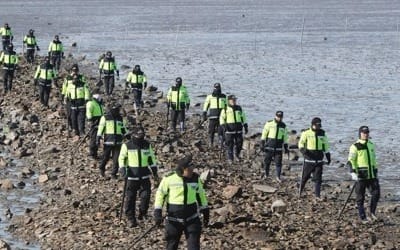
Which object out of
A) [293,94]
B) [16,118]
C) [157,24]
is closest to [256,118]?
[293,94]

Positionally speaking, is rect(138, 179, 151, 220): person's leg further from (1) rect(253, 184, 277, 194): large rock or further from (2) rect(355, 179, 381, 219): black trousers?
(2) rect(355, 179, 381, 219): black trousers

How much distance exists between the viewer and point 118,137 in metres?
23.2

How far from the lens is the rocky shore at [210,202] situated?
18.3m

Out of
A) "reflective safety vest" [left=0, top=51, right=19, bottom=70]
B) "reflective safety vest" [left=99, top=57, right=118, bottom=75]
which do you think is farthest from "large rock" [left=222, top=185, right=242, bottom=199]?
"reflective safety vest" [left=0, top=51, right=19, bottom=70]

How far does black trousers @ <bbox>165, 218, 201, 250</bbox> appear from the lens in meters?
15.1

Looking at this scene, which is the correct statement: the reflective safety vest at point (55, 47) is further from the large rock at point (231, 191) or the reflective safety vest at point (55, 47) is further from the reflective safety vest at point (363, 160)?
the reflective safety vest at point (363, 160)

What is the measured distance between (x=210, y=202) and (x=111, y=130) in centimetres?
405

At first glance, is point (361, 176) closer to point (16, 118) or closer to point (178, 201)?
point (178, 201)

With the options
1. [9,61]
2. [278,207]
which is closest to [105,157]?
[278,207]

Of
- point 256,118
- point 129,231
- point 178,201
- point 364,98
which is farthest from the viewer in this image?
point 364,98

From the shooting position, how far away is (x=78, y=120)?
95.7ft

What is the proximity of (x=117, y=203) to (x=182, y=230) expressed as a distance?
19.3 ft

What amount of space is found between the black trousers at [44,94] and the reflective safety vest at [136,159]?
16.4 meters

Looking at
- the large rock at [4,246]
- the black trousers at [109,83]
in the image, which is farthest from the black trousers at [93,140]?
the black trousers at [109,83]
